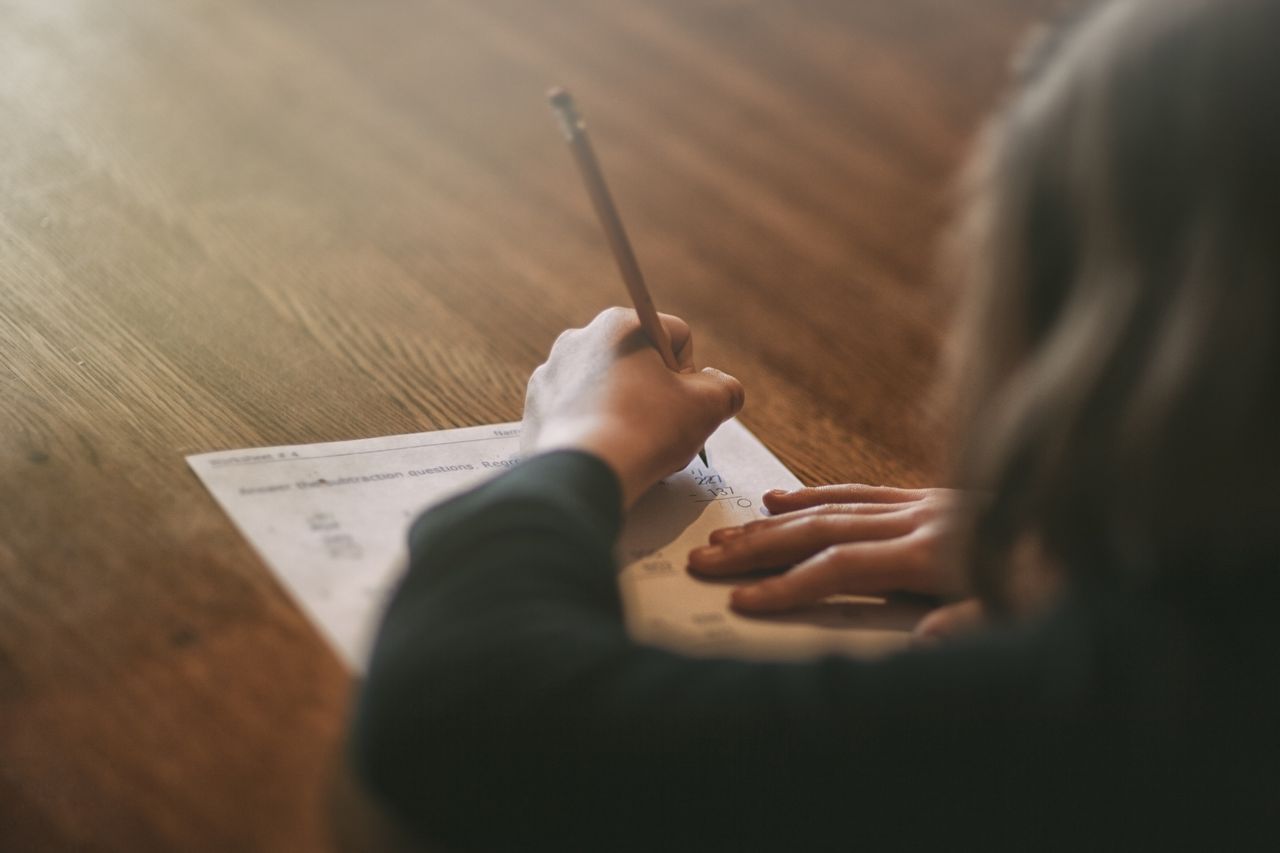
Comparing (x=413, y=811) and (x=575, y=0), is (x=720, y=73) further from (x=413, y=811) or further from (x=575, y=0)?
(x=413, y=811)

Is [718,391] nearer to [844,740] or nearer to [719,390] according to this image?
[719,390]

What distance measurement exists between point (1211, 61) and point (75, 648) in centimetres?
48

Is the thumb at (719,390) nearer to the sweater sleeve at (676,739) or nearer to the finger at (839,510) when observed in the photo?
the finger at (839,510)

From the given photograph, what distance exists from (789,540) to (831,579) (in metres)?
0.04

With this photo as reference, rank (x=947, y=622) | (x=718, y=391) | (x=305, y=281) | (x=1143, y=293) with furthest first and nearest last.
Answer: (x=305, y=281) < (x=718, y=391) < (x=947, y=622) < (x=1143, y=293)

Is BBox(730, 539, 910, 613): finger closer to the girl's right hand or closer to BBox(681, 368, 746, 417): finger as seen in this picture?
the girl's right hand

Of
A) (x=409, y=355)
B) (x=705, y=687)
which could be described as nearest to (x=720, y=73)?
(x=409, y=355)

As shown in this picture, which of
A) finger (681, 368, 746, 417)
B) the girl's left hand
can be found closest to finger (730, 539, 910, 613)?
the girl's left hand

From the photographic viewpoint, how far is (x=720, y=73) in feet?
5.46

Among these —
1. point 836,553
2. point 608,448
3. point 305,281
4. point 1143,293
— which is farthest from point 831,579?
point 305,281

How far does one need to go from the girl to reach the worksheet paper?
0.37 feet

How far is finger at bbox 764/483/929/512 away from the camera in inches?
27.8

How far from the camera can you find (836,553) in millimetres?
620

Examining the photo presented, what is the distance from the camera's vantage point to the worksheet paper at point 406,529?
573mm
